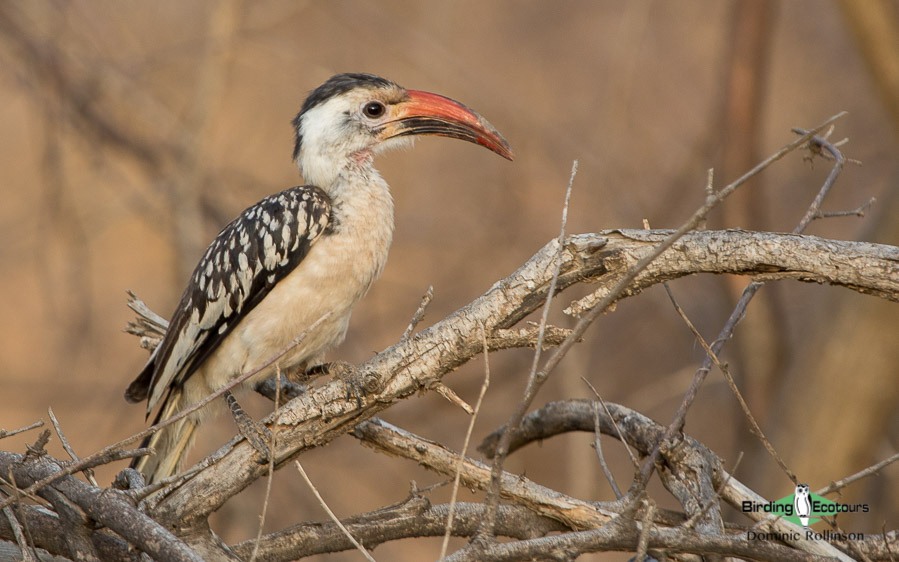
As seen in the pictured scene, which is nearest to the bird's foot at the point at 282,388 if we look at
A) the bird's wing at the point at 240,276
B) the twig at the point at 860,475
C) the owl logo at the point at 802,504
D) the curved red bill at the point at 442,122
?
the bird's wing at the point at 240,276

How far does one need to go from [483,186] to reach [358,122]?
4320 millimetres

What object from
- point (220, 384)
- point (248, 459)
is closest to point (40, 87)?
point (220, 384)

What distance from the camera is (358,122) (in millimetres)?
3512

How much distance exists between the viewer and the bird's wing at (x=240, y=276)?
10.1 feet

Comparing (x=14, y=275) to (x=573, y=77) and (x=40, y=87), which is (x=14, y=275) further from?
(x=573, y=77)

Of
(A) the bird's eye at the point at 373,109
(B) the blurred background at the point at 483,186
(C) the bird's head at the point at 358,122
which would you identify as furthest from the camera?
(B) the blurred background at the point at 483,186

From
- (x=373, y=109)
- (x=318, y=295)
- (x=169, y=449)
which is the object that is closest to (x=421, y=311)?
(x=318, y=295)

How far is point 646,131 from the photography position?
8.11m

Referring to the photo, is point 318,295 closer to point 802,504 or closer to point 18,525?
point 18,525

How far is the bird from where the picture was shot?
3.06m

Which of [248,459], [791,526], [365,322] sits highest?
[365,322]

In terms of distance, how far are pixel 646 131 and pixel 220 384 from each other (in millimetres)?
5887

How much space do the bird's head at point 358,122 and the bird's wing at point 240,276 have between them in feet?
0.86

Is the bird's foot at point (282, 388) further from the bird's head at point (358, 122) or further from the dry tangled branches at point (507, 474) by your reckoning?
the bird's head at point (358, 122)
